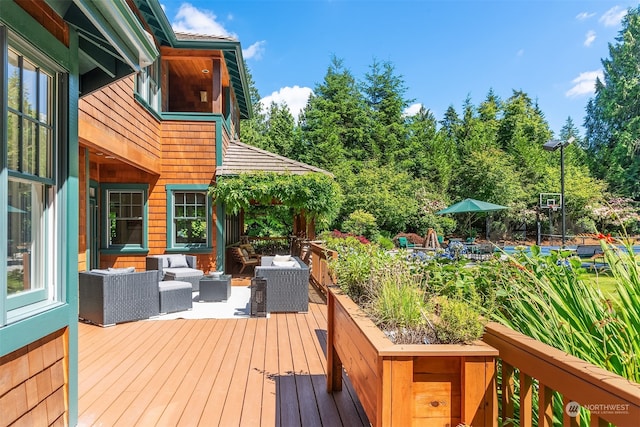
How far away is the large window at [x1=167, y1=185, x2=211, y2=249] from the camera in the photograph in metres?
8.85

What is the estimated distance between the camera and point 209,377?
3.48m

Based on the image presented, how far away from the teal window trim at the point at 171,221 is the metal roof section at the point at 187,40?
10.8ft

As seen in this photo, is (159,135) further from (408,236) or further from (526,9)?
(408,236)

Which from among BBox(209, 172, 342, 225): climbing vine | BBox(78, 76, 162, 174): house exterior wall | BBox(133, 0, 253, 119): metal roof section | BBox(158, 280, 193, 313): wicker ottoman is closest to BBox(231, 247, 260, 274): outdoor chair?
BBox(209, 172, 342, 225): climbing vine

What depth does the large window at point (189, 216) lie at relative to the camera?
29.0 ft

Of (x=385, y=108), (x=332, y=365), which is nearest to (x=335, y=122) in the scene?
(x=385, y=108)

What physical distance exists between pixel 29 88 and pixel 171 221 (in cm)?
699

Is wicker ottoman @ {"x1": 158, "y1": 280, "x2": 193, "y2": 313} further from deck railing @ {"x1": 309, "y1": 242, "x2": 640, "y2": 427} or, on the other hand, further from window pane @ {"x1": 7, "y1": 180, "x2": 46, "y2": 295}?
deck railing @ {"x1": 309, "y1": 242, "x2": 640, "y2": 427}

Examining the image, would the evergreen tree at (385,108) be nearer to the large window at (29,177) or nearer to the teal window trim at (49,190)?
the teal window trim at (49,190)

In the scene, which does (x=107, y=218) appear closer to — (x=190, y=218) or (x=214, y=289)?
(x=190, y=218)

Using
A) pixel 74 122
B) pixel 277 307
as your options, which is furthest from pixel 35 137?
pixel 277 307

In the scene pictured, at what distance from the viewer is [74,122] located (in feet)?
8.34

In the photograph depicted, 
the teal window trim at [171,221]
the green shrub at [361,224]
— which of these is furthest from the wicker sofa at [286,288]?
the green shrub at [361,224]

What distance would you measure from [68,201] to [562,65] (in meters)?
23.8
